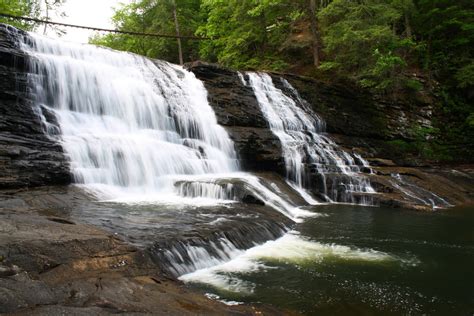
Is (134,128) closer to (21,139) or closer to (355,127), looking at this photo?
(21,139)

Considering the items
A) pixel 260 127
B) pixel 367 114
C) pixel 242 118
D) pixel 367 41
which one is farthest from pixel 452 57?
pixel 242 118

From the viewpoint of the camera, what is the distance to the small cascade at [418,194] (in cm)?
1308

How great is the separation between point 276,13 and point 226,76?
26.0ft

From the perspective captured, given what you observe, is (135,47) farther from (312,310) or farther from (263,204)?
(312,310)

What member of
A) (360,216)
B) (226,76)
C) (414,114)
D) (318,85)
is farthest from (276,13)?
(360,216)

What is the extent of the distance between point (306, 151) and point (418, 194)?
176 inches

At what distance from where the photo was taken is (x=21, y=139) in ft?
32.0

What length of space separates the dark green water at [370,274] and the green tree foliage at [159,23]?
79.6 feet

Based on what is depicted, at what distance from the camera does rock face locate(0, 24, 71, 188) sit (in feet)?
28.8

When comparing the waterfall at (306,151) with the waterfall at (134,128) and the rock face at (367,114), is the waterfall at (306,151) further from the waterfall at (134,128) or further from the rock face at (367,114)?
the waterfall at (134,128)

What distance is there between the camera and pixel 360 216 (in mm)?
10828

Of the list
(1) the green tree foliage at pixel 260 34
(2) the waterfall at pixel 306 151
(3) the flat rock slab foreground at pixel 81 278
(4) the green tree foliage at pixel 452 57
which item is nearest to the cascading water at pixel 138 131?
(3) the flat rock slab foreground at pixel 81 278

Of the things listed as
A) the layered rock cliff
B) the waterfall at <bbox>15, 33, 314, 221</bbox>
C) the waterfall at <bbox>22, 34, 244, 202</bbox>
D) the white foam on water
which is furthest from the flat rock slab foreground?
the waterfall at <bbox>22, 34, 244, 202</bbox>

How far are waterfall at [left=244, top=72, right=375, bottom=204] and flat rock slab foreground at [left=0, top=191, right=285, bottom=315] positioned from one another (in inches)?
369
